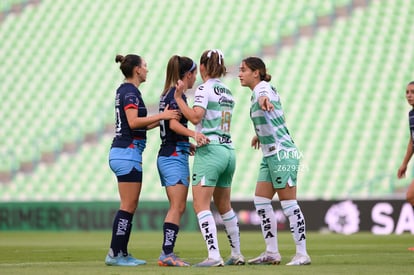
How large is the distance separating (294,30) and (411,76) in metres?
3.62

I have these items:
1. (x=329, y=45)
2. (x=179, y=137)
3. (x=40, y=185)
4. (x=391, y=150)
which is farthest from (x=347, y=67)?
(x=179, y=137)

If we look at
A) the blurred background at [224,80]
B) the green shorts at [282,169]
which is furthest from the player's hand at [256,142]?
the blurred background at [224,80]

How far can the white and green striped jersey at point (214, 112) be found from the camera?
Answer: 837 cm

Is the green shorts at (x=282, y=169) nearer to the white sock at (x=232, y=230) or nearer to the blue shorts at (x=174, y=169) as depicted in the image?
the white sock at (x=232, y=230)

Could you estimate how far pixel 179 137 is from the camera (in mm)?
8680

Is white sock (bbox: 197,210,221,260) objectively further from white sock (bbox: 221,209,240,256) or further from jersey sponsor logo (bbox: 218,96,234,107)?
jersey sponsor logo (bbox: 218,96,234,107)

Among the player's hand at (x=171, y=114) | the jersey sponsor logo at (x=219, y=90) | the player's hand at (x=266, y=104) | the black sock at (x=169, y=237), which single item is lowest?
the black sock at (x=169, y=237)

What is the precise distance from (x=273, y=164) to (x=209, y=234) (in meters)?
0.94

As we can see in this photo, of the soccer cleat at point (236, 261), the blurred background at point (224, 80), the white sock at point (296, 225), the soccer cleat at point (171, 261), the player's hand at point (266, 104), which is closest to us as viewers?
the player's hand at point (266, 104)

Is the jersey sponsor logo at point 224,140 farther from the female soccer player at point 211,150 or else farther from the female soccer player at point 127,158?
the female soccer player at point 127,158

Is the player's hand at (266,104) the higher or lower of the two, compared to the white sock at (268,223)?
higher

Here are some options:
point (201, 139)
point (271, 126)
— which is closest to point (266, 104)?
point (271, 126)

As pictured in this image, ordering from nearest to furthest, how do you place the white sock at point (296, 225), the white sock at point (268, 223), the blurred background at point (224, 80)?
the white sock at point (296, 225) < the white sock at point (268, 223) < the blurred background at point (224, 80)

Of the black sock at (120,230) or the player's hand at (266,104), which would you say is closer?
the player's hand at (266,104)
